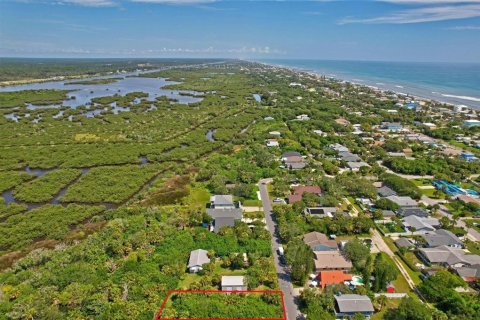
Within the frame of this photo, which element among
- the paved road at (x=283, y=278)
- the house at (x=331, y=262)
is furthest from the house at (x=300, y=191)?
the house at (x=331, y=262)

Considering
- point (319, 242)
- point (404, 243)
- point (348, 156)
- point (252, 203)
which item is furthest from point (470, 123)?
point (319, 242)

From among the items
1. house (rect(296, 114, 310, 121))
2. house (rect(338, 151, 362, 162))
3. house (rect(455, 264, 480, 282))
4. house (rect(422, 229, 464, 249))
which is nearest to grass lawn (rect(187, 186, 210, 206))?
house (rect(422, 229, 464, 249))

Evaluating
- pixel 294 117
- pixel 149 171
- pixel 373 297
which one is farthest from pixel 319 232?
pixel 294 117

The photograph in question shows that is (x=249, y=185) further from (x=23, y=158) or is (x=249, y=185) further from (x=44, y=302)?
(x=23, y=158)

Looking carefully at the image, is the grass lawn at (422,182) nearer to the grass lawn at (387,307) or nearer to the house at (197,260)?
the grass lawn at (387,307)

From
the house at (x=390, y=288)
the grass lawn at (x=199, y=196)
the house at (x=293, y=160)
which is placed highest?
the house at (x=293, y=160)

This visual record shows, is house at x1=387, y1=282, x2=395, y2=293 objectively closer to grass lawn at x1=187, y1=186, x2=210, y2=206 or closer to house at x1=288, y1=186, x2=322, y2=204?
house at x1=288, y1=186, x2=322, y2=204
